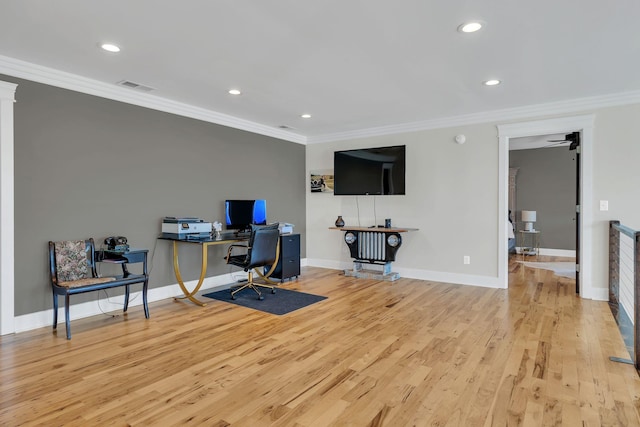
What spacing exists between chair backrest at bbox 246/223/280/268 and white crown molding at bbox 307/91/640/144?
2.45 metres

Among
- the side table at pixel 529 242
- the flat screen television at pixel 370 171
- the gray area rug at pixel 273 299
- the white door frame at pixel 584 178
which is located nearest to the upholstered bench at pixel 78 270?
the gray area rug at pixel 273 299

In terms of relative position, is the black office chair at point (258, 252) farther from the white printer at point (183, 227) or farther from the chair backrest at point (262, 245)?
the white printer at point (183, 227)

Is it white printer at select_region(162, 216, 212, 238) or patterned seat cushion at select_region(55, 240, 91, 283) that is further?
white printer at select_region(162, 216, 212, 238)

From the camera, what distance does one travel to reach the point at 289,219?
6.38 meters

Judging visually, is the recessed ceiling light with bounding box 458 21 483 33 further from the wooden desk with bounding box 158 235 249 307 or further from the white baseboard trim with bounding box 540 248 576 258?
the white baseboard trim with bounding box 540 248 576 258

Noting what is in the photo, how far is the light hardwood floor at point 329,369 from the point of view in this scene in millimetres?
2004

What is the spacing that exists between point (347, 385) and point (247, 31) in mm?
2544

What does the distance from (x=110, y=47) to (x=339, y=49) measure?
6.04ft

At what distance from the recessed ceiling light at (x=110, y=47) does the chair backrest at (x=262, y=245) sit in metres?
2.23

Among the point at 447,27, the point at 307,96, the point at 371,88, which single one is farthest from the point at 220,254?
the point at 447,27

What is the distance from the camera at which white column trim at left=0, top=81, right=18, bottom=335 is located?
3178 mm

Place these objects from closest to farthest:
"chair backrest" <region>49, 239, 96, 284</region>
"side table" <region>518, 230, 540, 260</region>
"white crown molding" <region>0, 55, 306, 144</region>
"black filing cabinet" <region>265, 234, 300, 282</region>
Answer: "white crown molding" <region>0, 55, 306, 144</region> → "chair backrest" <region>49, 239, 96, 284</region> → "black filing cabinet" <region>265, 234, 300, 282</region> → "side table" <region>518, 230, 540, 260</region>

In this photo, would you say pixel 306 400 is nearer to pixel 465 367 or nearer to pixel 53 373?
pixel 465 367

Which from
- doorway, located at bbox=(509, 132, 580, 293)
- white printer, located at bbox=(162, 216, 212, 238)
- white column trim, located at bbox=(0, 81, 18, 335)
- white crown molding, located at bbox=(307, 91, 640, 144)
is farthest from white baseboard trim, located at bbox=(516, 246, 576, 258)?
white column trim, located at bbox=(0, 81, 18, 335)
